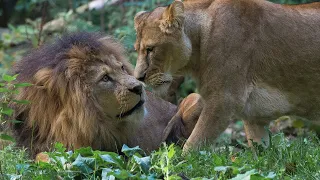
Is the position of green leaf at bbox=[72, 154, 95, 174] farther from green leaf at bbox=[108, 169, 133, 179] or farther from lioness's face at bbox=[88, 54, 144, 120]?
lioness's face at bbox=[88, 54, 144, 120]

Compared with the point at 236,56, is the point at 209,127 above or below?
below

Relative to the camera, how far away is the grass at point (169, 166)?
409 cm

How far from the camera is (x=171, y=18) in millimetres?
5359

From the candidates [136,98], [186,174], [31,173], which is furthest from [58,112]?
[186,174]

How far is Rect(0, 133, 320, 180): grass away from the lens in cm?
409

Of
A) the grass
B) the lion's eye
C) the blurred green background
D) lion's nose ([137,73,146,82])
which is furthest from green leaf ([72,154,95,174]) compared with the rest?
the blurred green background

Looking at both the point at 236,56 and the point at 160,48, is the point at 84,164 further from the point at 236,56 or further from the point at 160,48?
the point at 236,56

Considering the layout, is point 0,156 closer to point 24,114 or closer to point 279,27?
point 24,114

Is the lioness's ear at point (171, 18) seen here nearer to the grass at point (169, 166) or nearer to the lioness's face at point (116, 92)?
the lioness's face at point (116, 92)

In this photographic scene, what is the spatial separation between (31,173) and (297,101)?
2450 mm

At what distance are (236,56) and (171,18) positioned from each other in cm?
62

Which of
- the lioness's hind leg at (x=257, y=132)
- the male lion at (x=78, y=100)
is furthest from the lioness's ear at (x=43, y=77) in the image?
the lioness's hind leg at (x=257, y=132)

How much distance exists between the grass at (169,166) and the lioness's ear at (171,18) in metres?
1.04

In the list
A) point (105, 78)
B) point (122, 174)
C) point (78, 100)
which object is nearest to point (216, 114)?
point (105, 78)
